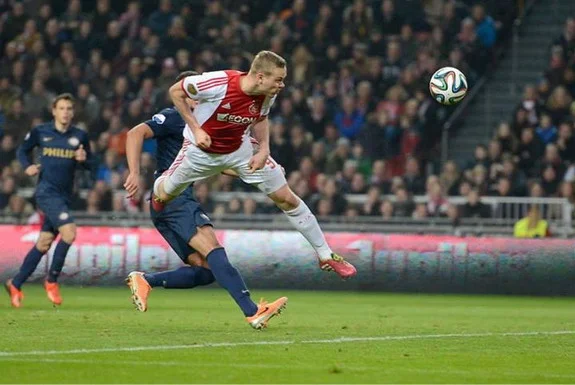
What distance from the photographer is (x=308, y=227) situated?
466 inches

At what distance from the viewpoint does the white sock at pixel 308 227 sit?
11.8 meters

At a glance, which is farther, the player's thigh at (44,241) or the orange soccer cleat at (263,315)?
the player's thigh at (44,241)

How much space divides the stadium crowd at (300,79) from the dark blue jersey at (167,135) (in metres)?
9.09

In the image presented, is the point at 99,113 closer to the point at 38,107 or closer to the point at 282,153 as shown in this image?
the point at 38,107

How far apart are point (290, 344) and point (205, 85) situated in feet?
7.07

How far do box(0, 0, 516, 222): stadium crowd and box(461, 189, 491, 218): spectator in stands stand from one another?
0.03 metres

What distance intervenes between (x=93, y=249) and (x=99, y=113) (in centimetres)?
563

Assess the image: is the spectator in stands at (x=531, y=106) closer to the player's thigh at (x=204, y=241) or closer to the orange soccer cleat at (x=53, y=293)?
the orange soccer cleat at (x=53, y=293)

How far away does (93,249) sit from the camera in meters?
19.3

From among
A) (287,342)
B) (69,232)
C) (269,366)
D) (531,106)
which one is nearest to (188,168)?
(287,342)

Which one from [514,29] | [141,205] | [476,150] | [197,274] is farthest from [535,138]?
[197,274]

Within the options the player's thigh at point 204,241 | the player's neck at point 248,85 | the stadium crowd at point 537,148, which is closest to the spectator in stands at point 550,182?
the stadium crowd at point 537,148

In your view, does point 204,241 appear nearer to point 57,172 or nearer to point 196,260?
point 196,260

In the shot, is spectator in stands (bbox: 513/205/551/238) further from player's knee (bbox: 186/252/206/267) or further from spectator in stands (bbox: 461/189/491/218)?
player's knee (bbox: 186/252/206/267)
